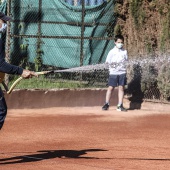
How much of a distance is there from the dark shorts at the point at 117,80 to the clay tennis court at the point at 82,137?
604mm

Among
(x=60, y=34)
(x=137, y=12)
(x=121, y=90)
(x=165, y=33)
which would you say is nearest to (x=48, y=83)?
(x=60, y=34)

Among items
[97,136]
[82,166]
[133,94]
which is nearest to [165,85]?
[133,94]

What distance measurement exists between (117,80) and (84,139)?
4.94m

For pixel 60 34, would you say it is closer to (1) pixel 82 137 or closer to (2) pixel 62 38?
(2) pixel 62 38

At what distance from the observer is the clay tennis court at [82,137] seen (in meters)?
8.25

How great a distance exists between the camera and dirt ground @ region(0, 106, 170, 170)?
8203 millimetres

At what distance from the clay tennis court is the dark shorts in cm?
60

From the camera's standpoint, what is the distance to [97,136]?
429 inches

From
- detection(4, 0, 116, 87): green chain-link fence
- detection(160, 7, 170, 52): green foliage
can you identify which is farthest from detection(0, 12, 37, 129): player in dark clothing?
detection(4, 0, 116, 87): green chain-link fence

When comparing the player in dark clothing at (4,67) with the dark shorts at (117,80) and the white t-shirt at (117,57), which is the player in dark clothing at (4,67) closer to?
the white t-shirt at (117,57)

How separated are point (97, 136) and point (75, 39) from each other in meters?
5.92

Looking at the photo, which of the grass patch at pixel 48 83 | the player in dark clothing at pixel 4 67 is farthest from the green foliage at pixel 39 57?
the player in dark clothing at pixel 4 67

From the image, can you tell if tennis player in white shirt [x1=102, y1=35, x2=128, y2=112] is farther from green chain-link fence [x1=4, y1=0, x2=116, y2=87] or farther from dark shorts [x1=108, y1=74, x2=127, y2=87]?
green chain-link fence [x1=4, y1=0, x2=116, y2=87]

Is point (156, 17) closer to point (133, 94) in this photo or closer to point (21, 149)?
point (133, 94)
